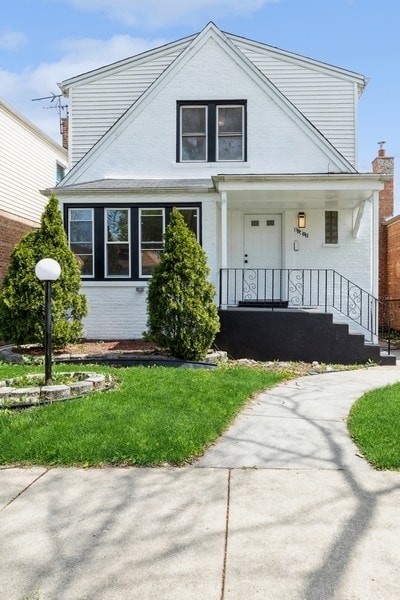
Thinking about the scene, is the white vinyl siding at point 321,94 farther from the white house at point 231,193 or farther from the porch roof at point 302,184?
the porch roof at point 302,184

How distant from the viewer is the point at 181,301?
26.8 ft

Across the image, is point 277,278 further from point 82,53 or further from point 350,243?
point 82,53

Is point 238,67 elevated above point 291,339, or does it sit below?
above

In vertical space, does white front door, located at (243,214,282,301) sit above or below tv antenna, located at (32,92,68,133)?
below

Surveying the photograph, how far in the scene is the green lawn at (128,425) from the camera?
12.9 feet

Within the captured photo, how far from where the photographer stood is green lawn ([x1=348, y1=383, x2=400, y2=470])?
12.8ft

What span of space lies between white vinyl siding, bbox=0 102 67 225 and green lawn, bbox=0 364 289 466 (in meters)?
9.20

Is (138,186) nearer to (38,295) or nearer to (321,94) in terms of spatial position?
(38,295)

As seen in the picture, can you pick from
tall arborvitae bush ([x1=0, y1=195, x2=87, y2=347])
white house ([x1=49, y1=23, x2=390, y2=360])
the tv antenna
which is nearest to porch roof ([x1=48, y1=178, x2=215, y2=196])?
white house ([x1=49, y1=23, x2=390, y2=360])

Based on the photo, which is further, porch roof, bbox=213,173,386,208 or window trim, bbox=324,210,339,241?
window trim, bbox=324,210,339,241

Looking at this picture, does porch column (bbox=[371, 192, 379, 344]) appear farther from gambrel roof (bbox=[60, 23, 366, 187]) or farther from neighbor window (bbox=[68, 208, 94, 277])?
neighbor window (bbox=[68, 208, 94, 277])

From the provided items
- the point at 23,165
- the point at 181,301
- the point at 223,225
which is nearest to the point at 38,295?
the point at 181,301

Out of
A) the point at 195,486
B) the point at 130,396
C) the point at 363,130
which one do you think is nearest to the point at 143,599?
the point at 195,486

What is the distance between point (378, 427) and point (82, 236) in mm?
8199
